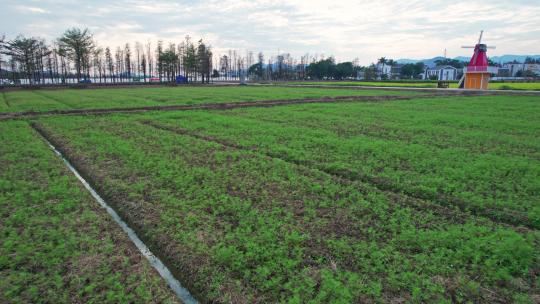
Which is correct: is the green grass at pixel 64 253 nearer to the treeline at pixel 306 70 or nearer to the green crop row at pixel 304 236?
the green crop row at pixel 304 236

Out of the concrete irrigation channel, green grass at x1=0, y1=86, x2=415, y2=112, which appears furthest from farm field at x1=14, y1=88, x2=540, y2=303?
green grass at x1=0, y1=86, x2=415, y2=112

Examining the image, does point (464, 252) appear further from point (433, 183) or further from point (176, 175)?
point (176, 175)

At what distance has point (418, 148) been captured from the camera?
13.1m

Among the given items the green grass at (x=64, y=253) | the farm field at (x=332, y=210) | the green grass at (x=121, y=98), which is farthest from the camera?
the green grass at (x=121, y=98)

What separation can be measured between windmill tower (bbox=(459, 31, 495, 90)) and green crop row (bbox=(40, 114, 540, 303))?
55058 millimetres

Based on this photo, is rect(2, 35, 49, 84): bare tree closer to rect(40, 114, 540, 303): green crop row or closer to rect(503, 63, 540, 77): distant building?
rect(40, 114, 540, 303): green crop row

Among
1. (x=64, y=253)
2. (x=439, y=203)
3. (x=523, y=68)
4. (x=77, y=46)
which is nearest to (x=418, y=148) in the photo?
(x=439, y=203)

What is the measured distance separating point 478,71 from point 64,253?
63.1m

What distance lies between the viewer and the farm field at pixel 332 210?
4988 millimetres

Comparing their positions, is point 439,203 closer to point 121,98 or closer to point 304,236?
point 304,236

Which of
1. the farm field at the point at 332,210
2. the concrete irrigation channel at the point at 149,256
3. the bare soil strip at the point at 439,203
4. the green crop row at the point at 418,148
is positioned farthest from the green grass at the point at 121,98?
the bare soil strip at the point at 439,203

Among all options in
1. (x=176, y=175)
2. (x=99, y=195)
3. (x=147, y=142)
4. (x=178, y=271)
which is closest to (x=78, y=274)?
(x=178, y=271)

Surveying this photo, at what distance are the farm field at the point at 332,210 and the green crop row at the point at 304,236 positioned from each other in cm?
3

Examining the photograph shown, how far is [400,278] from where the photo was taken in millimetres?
5008
